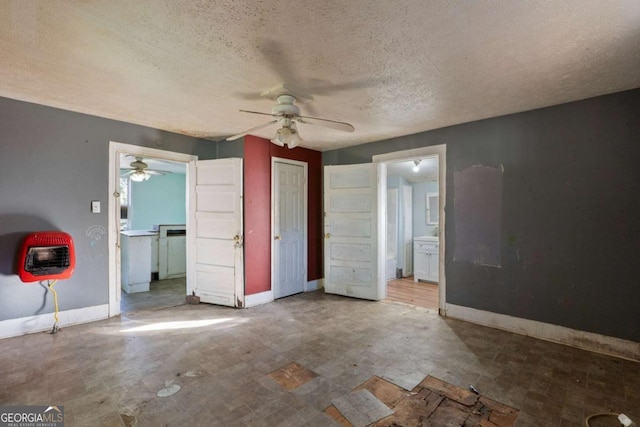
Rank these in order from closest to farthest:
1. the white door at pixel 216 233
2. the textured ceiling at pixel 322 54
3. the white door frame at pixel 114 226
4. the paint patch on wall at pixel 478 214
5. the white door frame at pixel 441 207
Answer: the textured ceiling at pixel 322 54 < the paint patch on wall at pixel 478 214 < the white door frame at pixel 114 226 < the white door frame at pixel 441 207 < the white door at pixel 216 233

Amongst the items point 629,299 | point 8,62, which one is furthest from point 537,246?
point 8,62

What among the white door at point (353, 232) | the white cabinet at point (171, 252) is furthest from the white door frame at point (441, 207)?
the white cabinet at point (171, 252)

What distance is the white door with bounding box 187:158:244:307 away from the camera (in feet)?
13.4

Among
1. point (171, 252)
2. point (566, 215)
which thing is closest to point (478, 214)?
point (566, 215)

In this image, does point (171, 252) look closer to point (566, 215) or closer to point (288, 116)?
point (288, 116)

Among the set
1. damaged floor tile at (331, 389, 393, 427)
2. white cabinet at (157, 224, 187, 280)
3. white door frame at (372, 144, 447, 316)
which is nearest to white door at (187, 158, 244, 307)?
white cabinet at (157, 224, 187, 280)

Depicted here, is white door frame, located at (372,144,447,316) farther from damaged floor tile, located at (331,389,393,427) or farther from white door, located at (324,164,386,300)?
A: damaged floor tile, located at (331,389,393,427)

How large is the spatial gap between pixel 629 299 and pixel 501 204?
1.34 metres

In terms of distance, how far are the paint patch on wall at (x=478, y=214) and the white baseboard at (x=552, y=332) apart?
610mm

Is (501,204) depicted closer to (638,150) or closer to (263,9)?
(638,150)

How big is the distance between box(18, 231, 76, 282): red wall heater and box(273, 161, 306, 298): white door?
2416mm

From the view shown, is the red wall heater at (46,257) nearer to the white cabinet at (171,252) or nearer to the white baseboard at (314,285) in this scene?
the white cabinet at (171,252)

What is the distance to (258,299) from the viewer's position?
4.28 metres

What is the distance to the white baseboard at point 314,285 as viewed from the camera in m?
5.01
